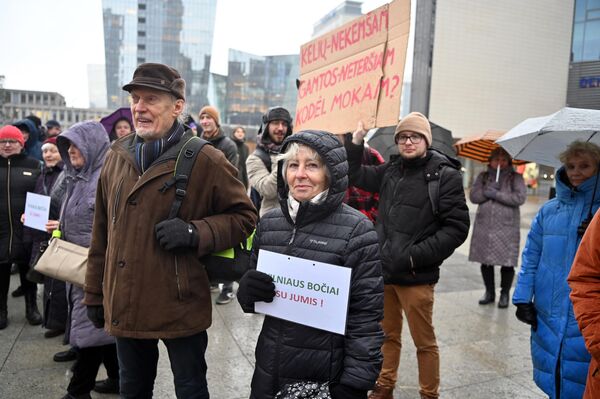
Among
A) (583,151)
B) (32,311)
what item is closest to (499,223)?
(583,151)

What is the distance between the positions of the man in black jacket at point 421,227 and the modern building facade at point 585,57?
1445 inches

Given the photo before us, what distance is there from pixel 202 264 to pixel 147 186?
0.48m

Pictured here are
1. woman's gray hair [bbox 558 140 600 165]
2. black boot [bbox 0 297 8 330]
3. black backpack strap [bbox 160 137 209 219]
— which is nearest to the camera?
black backpack strap [bbox 160 137 209 219]

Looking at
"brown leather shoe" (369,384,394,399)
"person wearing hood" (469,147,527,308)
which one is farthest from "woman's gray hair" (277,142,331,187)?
"person wearing hood" (469,147,527,308)

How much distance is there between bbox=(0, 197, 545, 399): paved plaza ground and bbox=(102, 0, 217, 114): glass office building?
101 meters

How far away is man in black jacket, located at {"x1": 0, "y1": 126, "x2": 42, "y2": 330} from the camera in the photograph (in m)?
4.59

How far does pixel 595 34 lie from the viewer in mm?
35125

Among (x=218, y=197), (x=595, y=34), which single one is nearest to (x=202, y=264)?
(x=218, y=197)

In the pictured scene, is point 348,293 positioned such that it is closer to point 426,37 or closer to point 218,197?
point 218,197

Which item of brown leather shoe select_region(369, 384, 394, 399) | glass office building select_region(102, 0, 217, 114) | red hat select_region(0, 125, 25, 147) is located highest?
glass office building select_region(102, 0, 217, 114)

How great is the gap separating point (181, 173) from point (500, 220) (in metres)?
4.99

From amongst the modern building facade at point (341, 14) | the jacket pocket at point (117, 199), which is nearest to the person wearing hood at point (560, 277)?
the jacket pocket at point (117, 199)

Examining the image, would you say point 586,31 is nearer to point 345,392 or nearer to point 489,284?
point 489,284

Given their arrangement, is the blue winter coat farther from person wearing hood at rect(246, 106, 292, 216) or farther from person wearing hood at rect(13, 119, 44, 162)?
person wearing hood at rect(13, 119, 44, 162)
